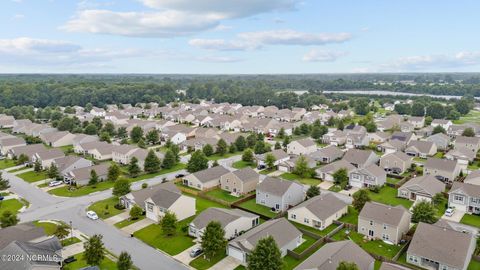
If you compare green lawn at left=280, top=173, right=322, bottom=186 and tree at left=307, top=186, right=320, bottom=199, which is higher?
tree at left=307, top=186, right=320, bottom=199

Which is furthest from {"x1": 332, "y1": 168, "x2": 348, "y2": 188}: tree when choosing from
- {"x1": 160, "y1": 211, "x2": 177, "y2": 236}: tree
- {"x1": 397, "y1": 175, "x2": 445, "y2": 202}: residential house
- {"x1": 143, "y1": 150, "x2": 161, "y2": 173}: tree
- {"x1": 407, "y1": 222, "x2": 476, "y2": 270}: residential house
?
{"x1": 143, "y1": 150, "x2": 161, "y2": 173}: tree

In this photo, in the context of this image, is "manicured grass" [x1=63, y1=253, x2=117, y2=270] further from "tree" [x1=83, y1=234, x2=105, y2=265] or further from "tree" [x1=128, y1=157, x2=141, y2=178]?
"tree" [x1=128, y1=157, x2=141, y2=178]

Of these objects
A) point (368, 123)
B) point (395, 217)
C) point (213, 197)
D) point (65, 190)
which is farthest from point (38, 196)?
point (368, 123)

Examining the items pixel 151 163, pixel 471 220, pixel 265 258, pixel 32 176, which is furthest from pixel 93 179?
pixel 471 220

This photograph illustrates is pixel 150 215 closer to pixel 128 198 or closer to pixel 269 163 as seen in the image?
pixel 128 198

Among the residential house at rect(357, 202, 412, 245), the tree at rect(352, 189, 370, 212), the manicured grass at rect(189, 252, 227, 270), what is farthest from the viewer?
the tree at rect(352, 189, 370, 212)

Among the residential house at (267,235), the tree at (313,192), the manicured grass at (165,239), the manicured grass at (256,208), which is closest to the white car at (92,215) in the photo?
the manicured grass at (165,239)
